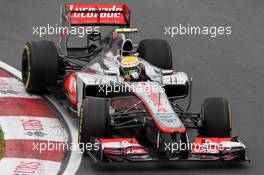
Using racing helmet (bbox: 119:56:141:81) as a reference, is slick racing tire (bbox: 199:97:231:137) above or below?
below

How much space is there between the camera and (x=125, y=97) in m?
Answer: 16.6

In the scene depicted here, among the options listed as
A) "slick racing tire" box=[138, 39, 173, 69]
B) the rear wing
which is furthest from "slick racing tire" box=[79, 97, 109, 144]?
the rear wing

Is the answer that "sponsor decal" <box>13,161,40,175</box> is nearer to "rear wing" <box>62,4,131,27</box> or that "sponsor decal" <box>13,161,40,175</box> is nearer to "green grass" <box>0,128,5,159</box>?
"green grass" <box>0,128,5,159</box>

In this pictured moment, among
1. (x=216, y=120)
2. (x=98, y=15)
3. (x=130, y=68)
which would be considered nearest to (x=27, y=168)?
(x=130, y=68)

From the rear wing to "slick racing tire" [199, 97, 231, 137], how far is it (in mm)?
3624

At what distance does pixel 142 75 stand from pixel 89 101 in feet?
5.48

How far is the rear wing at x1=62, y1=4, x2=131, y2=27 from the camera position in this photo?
19.0 metres

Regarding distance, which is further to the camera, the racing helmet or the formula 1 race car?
the racing helmet

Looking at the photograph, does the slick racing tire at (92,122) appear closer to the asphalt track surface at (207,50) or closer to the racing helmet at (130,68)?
the asphalt track surface at (207,50)

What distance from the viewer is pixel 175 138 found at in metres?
15.5

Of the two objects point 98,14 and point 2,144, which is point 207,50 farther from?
point 2,144

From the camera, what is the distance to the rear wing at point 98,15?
19.0 meters

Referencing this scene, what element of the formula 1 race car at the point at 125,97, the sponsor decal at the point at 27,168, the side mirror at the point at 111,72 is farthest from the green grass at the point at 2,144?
the side mirror at the point at 111,72

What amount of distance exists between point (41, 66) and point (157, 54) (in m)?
2.17
